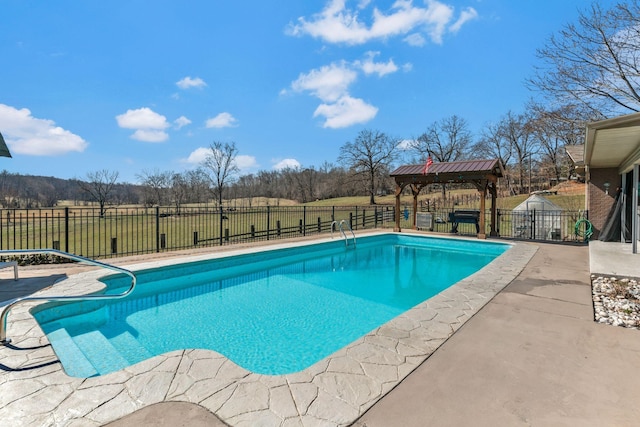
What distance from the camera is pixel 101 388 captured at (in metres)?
2.26

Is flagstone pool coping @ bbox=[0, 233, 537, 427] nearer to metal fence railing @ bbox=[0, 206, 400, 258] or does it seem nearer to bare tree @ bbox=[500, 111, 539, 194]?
metal fence railing @ bbox=[0, 206, 400, 258]

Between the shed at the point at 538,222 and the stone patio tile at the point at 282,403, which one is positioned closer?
the stone patio tile at the point at 282,403

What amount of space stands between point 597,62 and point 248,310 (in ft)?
54.8

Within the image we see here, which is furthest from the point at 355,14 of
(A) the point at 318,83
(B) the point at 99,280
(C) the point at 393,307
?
(B) the point at 99,280

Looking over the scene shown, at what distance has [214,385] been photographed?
230cm

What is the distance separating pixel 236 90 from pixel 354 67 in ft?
19.1

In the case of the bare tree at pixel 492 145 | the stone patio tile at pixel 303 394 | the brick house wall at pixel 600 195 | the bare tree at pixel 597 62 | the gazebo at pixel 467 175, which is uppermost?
the bare tree at pixel 492 145

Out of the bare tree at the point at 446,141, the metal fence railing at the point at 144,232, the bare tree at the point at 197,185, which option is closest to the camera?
the metal fence railing at the point at 144,232

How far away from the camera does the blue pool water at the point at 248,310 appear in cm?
379

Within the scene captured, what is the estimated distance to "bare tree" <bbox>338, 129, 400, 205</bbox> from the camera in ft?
132

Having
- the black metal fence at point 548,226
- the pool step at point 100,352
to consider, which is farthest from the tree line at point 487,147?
the pool step at point 100,352

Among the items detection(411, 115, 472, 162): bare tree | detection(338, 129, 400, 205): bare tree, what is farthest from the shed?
detection(338, 129, 400, 205): bare tree

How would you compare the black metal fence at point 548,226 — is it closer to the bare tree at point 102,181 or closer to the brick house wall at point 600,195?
the brick house wall at point 600,195

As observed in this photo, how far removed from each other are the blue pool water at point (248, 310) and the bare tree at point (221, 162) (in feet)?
110
